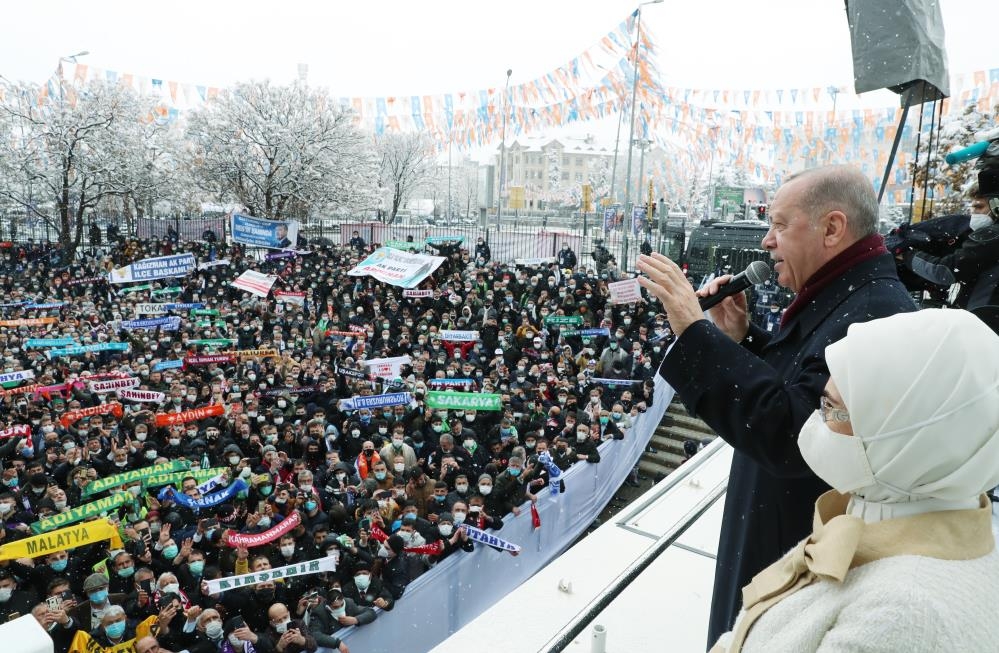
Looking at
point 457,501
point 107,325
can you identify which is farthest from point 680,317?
point 107,325

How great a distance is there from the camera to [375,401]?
10.1 m

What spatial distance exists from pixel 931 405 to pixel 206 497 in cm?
785

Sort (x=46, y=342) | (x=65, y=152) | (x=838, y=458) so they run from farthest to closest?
(x=65, y=152)
(x=46, y=342)
(x=838, y=458)

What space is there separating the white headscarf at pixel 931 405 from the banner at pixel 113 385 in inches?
456

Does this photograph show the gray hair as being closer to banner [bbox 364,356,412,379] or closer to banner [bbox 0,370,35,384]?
banner [bbox 364,356,412,379]

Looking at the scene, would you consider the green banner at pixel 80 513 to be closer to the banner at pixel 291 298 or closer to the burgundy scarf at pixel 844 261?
the burgundy scarf at pixel 844 261

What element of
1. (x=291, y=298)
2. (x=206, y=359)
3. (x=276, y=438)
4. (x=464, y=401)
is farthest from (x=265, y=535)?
(x=291, y=298)

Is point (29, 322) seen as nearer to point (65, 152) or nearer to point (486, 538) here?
point (486, 538)

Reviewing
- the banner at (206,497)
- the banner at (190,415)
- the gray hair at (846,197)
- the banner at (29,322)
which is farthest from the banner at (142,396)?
the gray hair at (846,197)

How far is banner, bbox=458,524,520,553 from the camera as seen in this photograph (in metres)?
6.47

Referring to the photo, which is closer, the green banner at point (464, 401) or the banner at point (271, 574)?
the banner at point (271, 574)

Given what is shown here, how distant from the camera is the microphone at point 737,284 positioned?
1788 millimetres

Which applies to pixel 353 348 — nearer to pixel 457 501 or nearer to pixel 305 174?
pixel 457 501

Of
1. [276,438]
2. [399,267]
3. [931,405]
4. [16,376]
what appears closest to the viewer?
[931,405]
